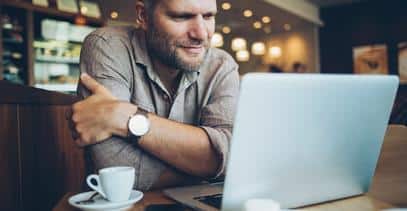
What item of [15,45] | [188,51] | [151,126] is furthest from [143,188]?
[15,45]

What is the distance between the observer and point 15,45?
4074 millimetres

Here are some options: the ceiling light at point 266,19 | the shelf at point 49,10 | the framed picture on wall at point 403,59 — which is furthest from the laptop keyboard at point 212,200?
the framed picture on wall at point 403,59

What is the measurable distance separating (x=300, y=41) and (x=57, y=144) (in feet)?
31.0

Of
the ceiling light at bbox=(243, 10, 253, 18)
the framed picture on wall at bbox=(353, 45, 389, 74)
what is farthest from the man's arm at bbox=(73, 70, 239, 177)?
the framed picture on wall at bbox=(353, 45, 389, 74)

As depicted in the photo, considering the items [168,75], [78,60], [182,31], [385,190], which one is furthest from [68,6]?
[385,190]

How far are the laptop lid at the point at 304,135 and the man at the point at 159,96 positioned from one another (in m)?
0.32

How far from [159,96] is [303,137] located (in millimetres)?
663

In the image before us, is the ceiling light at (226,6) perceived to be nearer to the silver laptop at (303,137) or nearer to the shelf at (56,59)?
the shelf at (56,59)

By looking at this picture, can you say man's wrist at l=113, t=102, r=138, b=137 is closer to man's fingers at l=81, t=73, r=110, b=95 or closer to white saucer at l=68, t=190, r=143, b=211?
man's fingers at l=81, t=73, r=110, b=95

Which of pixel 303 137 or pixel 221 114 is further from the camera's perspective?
pixel 221 114

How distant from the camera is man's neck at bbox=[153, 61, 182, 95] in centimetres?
130

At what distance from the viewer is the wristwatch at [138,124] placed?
3.27ft

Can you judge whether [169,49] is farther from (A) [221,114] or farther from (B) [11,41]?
(B) [11,41]

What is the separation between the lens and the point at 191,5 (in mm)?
1153
